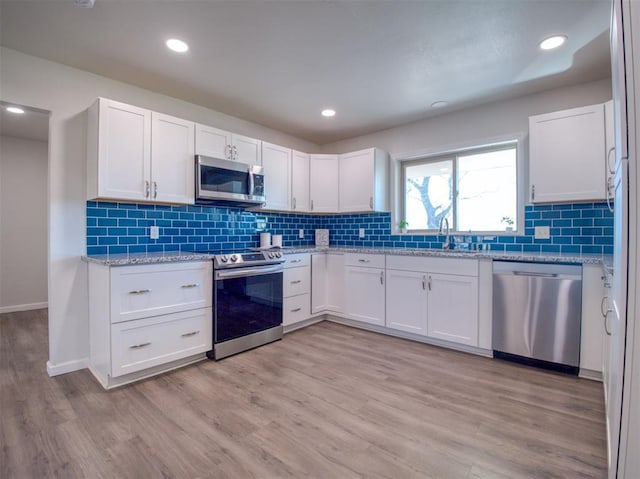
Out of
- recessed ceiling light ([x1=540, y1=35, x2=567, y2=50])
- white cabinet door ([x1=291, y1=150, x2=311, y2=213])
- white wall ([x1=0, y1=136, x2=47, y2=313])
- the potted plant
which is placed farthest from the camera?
white wall ([x1=0, y1=136, x2=47, y2=313])

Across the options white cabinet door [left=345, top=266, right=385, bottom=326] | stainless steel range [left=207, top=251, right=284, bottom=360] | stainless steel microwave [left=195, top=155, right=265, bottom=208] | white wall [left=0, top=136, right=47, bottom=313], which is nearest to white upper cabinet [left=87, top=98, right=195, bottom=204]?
stainless steel microwave [left=195, top=155, right=265, bottom=208]

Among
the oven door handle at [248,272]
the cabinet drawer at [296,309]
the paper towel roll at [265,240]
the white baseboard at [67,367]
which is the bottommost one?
the white baseboard at [67,367]

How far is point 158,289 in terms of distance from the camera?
2.41 metres

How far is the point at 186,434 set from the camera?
1.73m

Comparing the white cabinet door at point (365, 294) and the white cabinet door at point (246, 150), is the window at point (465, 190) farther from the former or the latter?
the white cabinet door at point (246, 150)

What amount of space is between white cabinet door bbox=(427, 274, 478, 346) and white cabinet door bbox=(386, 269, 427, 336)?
7 centimetres

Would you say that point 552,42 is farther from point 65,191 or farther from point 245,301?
point 65,191

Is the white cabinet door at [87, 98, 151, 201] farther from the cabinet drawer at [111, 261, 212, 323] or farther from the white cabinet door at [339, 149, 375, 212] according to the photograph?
the white cabinet door at [339, 149, 375, 212]

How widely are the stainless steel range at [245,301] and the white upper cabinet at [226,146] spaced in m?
1.02

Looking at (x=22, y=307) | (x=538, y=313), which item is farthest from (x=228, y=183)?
(x=22, y=307)

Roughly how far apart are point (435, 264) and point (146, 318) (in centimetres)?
256

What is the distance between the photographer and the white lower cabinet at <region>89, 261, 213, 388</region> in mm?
2234

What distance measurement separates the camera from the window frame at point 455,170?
3082 mm

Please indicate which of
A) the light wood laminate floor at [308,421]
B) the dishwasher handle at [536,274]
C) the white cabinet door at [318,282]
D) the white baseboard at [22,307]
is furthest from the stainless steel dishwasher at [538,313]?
the white baseboard at [22,307]
